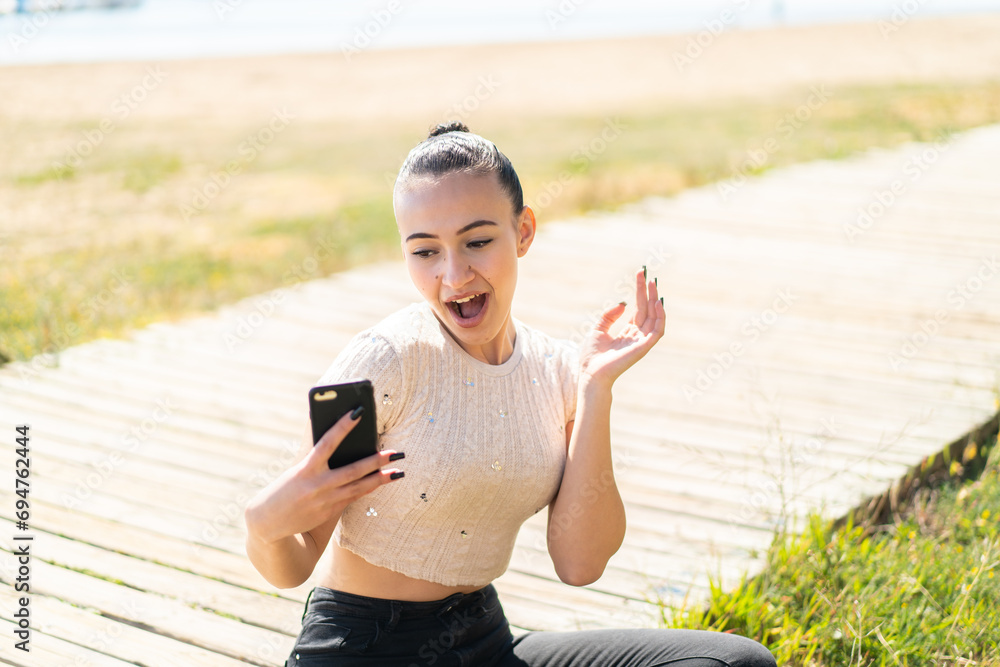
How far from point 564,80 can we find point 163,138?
599 inches

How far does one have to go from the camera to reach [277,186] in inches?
595

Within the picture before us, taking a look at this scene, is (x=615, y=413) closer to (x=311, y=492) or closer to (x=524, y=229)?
(x=524, y=229)

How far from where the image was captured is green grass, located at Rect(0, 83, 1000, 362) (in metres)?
7.76

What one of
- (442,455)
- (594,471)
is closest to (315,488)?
(442,455)

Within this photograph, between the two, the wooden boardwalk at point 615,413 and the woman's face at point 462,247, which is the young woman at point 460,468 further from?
the wooden boardwalk at point 615,413

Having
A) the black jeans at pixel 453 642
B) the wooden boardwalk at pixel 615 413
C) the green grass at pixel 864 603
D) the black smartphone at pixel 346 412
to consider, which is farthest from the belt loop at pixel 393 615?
the green grass at pixel 864 603

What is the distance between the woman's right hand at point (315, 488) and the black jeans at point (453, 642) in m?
0.37

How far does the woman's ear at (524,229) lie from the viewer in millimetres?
2358

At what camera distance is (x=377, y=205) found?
12.7 metres

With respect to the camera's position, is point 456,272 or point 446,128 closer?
point 456,272

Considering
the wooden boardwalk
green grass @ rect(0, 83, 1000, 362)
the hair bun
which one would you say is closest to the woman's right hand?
the hair bun

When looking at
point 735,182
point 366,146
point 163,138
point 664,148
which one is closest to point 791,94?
point 664,148

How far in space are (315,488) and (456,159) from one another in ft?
2.43

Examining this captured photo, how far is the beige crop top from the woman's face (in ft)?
0.28
